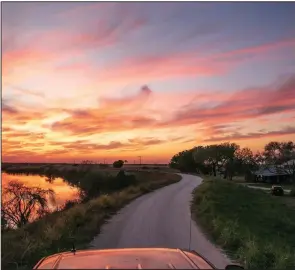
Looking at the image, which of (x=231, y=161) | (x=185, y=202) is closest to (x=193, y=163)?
(x=231, y=161)

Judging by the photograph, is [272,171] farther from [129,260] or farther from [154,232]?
[129,260]

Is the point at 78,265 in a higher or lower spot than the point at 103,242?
higher

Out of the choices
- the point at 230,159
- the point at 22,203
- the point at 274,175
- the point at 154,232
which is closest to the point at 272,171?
the point at 274,175

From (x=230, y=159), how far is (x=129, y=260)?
4291 inches

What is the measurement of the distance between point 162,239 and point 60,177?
1850 inches

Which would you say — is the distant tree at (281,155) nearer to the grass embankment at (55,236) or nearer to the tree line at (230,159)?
the tree line at (230,159)

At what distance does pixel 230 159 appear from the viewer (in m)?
110

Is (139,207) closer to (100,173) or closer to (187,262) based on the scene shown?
(187,262)

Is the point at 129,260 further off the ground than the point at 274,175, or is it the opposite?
the point at 274,175

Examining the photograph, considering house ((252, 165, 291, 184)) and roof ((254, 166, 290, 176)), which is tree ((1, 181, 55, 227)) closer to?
house ((252, 165, 291, 184))

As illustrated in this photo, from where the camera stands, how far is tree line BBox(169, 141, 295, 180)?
9252 cm

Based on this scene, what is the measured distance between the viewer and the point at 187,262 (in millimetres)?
3070

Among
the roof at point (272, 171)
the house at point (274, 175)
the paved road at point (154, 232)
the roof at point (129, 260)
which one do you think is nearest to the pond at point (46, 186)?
the paved road at point (154, 232)

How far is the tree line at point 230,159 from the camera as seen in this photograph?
304 feet
